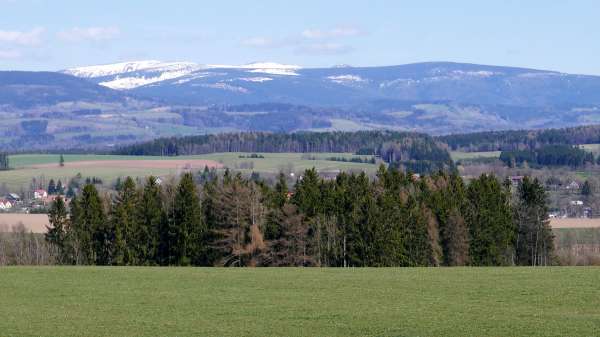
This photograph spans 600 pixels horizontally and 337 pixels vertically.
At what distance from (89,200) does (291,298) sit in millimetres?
33781

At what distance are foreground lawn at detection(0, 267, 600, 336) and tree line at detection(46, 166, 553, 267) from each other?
13283mm

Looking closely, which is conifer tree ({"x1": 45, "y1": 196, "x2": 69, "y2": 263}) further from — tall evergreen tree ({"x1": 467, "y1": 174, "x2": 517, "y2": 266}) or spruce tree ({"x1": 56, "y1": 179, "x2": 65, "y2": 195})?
spruce tree ({"x1": 56, "y1": 179, "x2": 65, "y2": 195})

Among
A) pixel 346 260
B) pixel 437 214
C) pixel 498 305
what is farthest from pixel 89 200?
pixel 498 305

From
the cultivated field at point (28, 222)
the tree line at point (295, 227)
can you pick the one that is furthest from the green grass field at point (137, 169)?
the tree line at point (295, 227)

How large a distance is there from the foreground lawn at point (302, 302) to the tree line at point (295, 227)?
13.3 metres

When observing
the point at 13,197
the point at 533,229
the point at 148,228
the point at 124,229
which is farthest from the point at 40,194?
the point at 533,229

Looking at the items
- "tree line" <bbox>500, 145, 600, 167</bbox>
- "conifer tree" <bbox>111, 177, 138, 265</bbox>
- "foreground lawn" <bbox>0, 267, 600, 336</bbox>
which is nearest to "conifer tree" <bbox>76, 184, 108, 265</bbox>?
"conifer tree" <bbox>111, 177, 138, 265</bbox>

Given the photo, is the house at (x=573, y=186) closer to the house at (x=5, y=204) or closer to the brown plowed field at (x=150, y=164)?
the brown plowed field at (x=150, y=164)

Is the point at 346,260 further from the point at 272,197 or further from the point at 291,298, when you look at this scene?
the point at 291,298

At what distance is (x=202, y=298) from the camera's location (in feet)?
144

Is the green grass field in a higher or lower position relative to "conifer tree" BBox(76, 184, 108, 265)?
lower

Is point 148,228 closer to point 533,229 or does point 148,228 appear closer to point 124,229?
point 124,229

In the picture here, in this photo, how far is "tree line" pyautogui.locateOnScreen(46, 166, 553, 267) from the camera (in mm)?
71250

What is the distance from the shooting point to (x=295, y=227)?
7144cm
